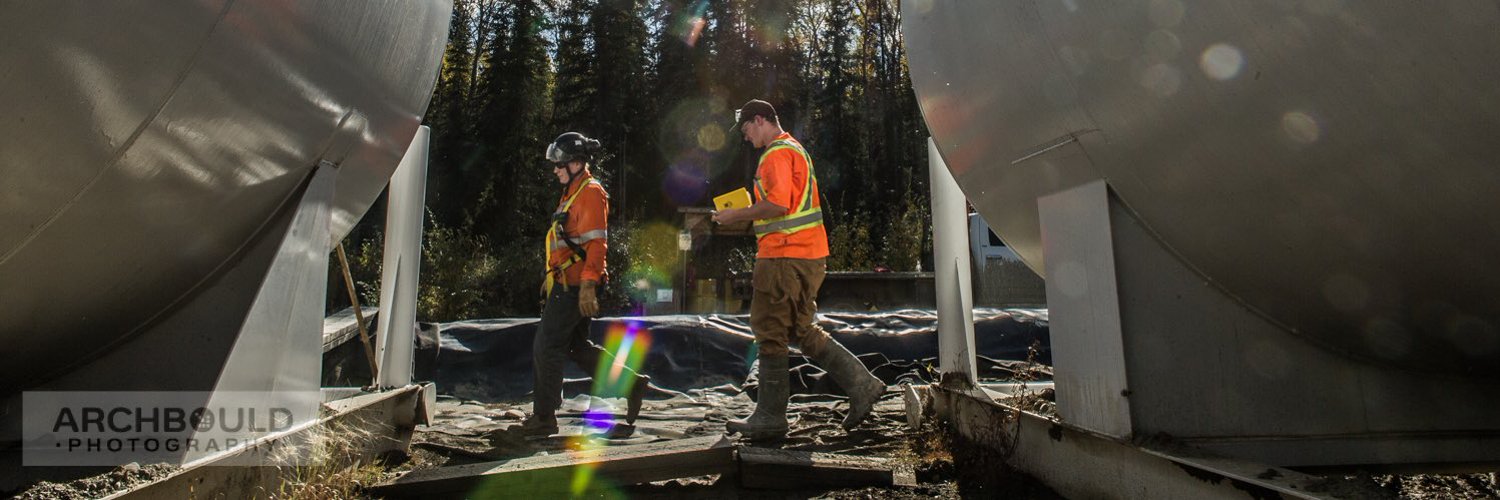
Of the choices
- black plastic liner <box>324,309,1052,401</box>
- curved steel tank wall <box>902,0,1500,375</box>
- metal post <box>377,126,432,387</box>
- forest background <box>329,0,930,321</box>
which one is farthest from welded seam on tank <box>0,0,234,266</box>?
forest background <box>329,0,930,321</box>

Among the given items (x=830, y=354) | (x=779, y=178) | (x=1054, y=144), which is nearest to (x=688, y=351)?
(x=830, y=354)

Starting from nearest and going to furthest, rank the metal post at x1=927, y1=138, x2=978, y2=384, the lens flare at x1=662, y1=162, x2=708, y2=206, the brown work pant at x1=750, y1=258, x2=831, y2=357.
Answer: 1. the brown work pant at x1=750, y1=258, x2=831, y2=357
2. the metal post at x1=927, y1=138, x2=978, y2=384
3. the lens flare at x1=662, y1=162, x2=708, y2=206

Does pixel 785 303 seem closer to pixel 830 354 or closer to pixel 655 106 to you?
pixel 830 354

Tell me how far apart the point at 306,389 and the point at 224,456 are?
469 millimetres

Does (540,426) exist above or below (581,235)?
below

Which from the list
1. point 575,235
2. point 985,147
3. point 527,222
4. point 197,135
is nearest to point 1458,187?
point 985,147

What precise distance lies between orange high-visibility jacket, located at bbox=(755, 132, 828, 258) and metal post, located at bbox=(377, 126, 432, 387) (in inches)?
68.1

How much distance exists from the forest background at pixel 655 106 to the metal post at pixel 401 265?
1490 cm

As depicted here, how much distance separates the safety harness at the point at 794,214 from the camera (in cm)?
411

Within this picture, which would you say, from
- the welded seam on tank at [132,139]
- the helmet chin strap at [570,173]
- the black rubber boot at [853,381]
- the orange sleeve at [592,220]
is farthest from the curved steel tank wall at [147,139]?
the black rubber boot at [853,381]

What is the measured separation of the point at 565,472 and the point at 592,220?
6.12ft

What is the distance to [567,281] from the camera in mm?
4410

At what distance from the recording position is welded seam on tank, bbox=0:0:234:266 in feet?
5.39

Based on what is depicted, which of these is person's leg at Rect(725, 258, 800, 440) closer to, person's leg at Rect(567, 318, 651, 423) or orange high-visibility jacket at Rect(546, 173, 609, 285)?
person's leg at Rect(567, 318, 651, 423)
